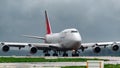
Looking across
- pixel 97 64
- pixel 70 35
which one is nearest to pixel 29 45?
pixel 70 35

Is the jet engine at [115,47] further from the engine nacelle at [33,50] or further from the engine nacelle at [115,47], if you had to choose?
the engine nacelle at [33,50]

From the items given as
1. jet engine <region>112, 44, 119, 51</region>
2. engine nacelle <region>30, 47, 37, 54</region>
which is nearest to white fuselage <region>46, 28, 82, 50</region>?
engine nacelle <region>30, 47, 37, 54</region>

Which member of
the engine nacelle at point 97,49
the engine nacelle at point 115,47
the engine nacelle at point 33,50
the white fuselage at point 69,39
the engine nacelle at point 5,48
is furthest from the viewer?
the engine nacelle at point 97,49

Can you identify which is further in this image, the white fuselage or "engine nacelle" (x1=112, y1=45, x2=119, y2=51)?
"engine nacelle" (x1=112, y1=45, x2=119, y2=51)

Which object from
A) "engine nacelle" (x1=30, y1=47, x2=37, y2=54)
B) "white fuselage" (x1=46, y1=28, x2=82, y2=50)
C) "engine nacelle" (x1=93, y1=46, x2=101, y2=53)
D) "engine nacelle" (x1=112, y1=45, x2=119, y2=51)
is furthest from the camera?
"engine nacelle" (x1=93, y1=46, x2=101, y2=53)

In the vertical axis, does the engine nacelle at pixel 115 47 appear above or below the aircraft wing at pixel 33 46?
below

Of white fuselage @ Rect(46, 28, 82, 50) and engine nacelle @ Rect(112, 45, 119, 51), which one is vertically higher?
white fuselage @ Rect(46, 28, 82, 50)

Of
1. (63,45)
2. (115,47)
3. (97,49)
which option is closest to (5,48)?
(63,45)

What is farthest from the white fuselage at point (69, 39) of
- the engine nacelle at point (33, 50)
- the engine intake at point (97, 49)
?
the engine intake at point (97, 49)

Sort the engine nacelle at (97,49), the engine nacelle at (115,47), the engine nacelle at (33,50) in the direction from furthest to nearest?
the engine nacelle at (97,49) → the engine nacelle at (115,47) → the engine nacelle at (33,50)

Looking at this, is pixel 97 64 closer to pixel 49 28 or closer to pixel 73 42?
pixel 73 42

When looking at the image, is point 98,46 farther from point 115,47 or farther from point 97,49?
point 115,47

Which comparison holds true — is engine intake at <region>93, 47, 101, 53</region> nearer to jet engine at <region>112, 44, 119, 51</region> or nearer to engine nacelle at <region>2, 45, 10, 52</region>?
jet engine at <region>112, 44, 119, 51</region>

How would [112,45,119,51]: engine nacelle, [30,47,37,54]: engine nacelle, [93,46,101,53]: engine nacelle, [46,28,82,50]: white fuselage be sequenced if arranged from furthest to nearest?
[93,46,101,53]: engine nacelle
[112,45,119,51]: engine nacelle
[30,47,37,54]: engine nacelle
[46,28,82,50]: white fuselage
